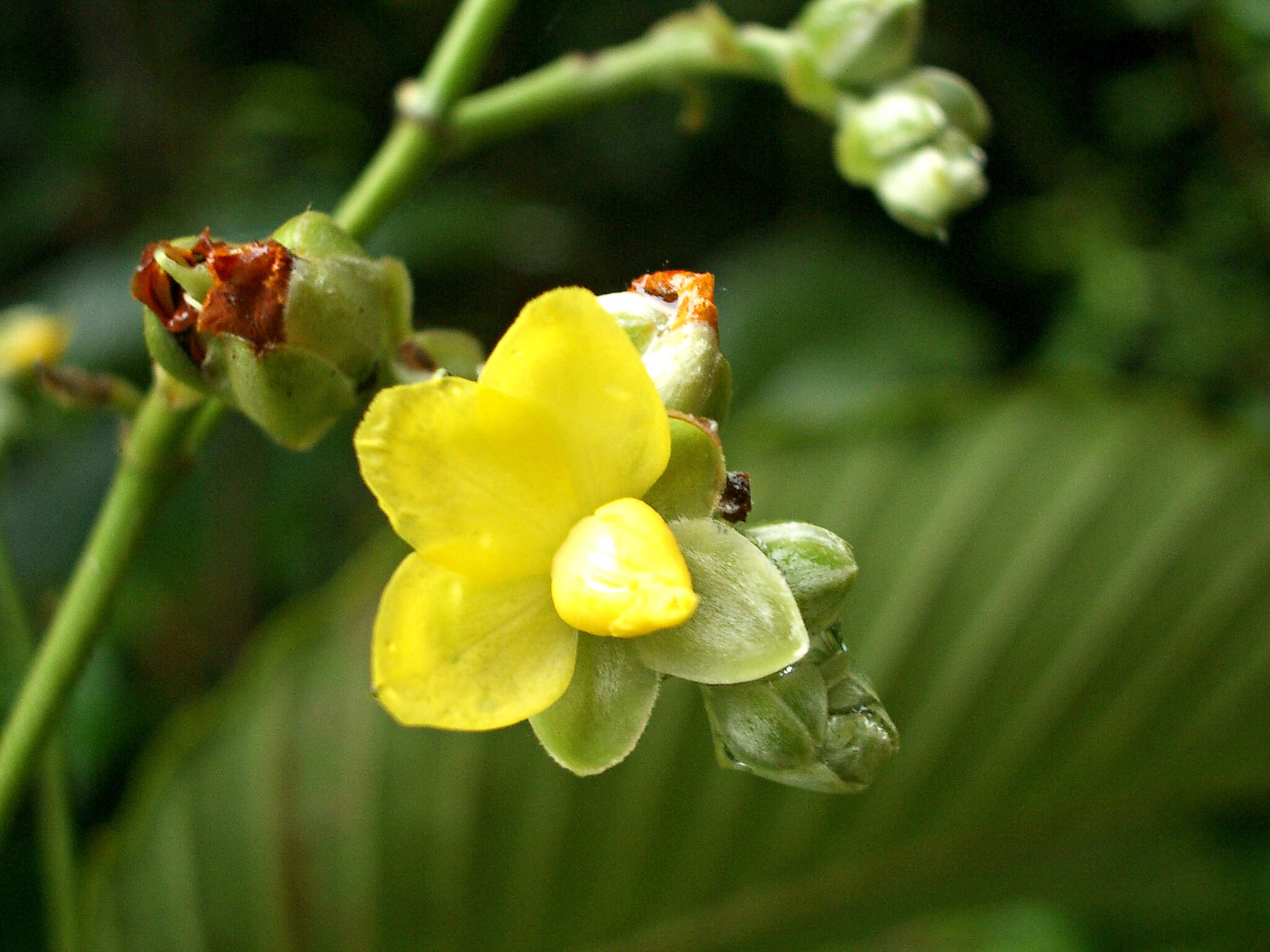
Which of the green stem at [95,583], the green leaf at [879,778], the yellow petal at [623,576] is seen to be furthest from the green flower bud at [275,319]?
the green leaf at [879,778]

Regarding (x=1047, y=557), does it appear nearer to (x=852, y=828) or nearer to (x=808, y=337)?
(x=852, y=828)

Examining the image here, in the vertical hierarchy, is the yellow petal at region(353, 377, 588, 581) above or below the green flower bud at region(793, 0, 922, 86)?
below

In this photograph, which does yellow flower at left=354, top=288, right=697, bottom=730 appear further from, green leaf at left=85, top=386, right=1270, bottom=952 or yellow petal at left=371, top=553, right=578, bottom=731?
green leaf at left=85, top=386, right=1270, bottom=952

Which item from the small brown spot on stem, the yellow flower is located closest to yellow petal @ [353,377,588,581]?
the yellow flower

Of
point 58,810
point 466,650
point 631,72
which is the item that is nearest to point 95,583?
point 58,810

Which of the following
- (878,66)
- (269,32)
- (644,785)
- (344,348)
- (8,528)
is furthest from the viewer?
(269,32)

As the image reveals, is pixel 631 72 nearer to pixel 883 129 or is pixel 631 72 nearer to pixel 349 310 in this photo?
pixel 883 129

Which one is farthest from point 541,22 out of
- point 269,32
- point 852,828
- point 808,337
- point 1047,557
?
point 852,828
